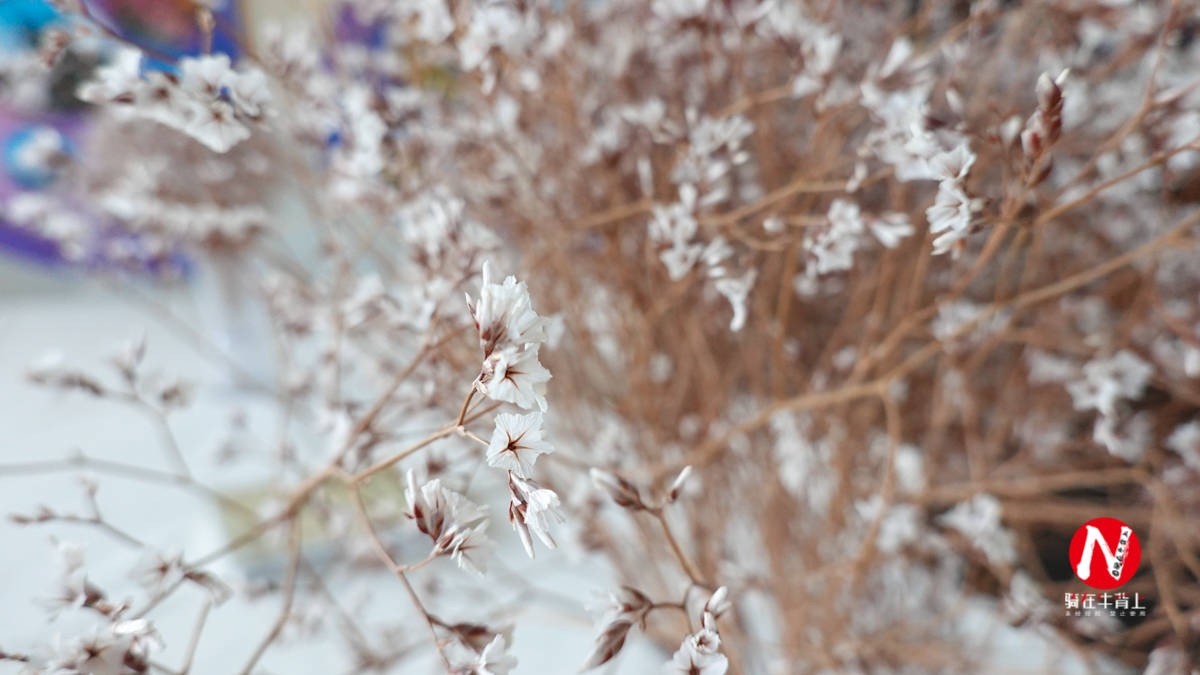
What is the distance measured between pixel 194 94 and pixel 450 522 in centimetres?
18

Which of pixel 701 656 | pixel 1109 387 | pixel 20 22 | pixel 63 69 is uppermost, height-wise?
pixel 20 22

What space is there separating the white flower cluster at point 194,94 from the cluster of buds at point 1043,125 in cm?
27

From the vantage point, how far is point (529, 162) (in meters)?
0.44

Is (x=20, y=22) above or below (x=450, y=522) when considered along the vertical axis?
above

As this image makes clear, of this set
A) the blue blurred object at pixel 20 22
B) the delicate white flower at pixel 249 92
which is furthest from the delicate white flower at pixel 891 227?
the blue blurred object at pixel 20 22

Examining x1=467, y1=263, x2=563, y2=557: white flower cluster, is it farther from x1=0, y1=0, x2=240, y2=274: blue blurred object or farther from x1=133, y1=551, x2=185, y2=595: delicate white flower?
x1=0, y1=0, x2=240, y2=274: blue blurred object

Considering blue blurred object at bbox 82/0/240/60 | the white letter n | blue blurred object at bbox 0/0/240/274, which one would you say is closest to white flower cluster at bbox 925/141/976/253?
the white letter n

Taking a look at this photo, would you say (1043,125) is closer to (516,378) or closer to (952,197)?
(952,197)

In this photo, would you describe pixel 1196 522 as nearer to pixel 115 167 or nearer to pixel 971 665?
pixel 971 665

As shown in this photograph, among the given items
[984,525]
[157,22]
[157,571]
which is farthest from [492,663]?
[157,22]

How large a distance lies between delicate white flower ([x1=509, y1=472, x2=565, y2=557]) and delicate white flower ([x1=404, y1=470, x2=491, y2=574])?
15 mm

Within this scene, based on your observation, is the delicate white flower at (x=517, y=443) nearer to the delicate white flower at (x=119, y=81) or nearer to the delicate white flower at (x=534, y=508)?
the delicate white flower at (x=534, y=508)

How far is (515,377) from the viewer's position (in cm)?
19

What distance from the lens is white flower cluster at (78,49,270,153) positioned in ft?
0.83
